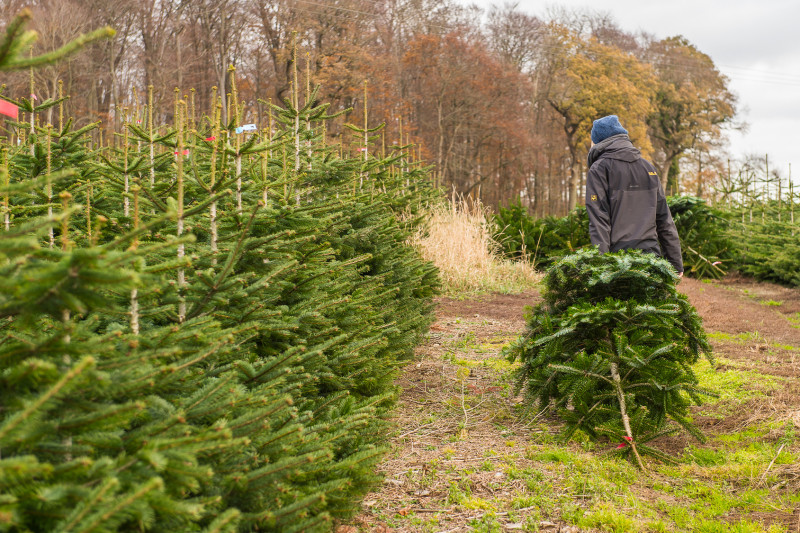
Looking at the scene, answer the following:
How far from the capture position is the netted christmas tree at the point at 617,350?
393 cm

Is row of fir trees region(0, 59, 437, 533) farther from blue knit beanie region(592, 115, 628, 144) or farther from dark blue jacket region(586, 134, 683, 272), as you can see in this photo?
blue knit beanie region(592, 115, 628, 144)

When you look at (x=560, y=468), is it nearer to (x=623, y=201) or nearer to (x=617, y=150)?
(x=623, y=201)

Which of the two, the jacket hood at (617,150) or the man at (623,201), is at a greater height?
the jacket hood at (617,150)

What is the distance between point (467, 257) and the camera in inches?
450

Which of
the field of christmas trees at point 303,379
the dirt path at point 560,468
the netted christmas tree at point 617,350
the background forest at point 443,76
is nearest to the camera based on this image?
the field of christmas trees at point 303,379

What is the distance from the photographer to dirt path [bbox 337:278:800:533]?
10.2ft

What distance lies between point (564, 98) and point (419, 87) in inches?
390

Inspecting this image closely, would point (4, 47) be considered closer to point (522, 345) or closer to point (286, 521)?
point (286, 521)

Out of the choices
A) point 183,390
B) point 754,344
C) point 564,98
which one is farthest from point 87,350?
point 564,98

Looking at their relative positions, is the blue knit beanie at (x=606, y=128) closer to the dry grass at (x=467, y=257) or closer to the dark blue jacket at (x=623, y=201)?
the dark blue jacket at (x=623, y=201)

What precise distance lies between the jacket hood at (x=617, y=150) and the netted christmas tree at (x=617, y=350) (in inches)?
38.4

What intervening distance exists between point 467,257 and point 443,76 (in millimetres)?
19304

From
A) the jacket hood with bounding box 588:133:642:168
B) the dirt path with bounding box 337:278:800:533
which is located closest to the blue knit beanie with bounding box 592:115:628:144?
the jacket hood with bounding box 588:133:642:168

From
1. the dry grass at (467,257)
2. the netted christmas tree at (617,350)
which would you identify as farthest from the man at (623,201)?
the dry grass at (467,257)
